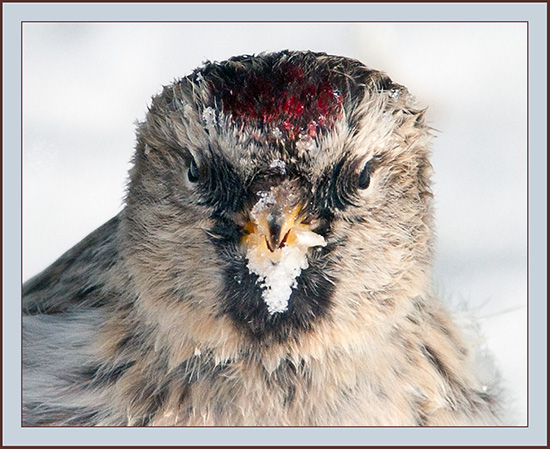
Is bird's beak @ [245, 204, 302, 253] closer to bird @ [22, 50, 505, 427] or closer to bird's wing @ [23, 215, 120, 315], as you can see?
bird @ [22, 50, 505, 427]

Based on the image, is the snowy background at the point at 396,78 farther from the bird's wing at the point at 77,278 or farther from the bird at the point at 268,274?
the bird at the point at 268,274

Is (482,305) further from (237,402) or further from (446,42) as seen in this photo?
(237,402)

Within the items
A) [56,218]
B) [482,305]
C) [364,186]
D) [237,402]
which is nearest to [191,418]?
[237,402]

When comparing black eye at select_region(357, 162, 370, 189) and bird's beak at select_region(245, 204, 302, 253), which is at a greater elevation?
black eye at select_region(357, 162, 370, 189)

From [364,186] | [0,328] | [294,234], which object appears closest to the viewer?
[294,234]

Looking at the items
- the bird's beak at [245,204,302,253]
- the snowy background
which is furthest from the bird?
the snowy background

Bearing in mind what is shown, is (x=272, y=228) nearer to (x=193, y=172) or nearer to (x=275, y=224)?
(x=275, y=224)

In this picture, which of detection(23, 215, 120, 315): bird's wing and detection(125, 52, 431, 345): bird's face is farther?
detection(23, 215, 120, 315): bird's wing
